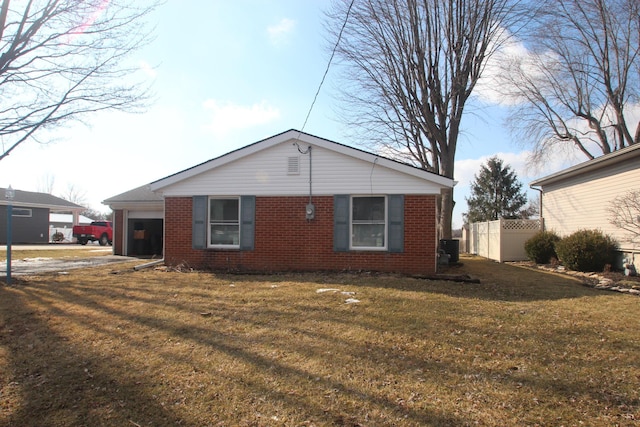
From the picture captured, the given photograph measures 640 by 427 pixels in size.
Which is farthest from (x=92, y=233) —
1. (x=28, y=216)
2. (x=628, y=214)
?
(x=628, y=214)

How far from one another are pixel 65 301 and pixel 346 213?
6513 millimetres

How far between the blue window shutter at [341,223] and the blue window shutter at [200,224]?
3784 millimetres

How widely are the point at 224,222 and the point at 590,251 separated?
11.1 meters

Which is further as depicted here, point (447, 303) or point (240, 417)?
point (447, 303)

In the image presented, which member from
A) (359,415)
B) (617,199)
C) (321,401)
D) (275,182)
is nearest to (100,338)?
(321,401)

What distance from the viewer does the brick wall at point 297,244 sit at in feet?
33.5

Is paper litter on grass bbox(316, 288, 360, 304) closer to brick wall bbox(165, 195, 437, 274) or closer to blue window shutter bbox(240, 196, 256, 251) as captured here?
brick wall bbox(165, 195, 437, 274)

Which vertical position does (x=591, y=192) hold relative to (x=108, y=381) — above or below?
above

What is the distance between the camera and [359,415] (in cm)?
318

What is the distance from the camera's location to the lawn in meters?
3.27

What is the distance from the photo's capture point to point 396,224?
10.3 metres

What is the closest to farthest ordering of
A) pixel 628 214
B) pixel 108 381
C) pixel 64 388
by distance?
pixel 64 388 < pixel 108 381 < pixel 628 214

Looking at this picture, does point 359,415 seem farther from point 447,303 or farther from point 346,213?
point 346,213

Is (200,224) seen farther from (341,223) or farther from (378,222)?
(378,222)
